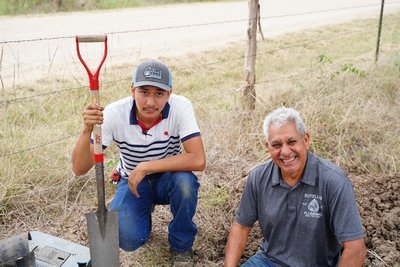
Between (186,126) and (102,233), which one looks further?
(186,126)

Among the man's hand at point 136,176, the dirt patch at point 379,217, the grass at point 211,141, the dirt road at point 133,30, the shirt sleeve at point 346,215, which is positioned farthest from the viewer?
the dirt road at point 133,30

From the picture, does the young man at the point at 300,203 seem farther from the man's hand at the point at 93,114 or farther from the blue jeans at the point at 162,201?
the man's hand at the point at 93,114

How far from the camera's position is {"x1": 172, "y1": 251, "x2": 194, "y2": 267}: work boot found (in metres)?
2.81

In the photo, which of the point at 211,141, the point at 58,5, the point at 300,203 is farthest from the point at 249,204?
the point at 58,5

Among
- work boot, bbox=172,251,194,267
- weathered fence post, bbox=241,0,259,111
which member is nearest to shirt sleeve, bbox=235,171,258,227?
work boot, bbox=172,251,194,267

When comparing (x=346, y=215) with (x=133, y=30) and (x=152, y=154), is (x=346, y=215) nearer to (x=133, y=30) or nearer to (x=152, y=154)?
(x=152, y=154)

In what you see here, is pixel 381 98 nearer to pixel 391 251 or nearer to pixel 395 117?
pixel 395 117

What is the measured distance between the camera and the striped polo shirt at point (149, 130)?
2.62 meters

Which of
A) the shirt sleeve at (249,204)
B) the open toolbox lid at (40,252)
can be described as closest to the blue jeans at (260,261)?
the shirt sleeve at (249,204)

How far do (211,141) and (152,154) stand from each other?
1655 mm

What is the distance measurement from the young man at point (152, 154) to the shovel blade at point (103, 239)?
0.87 ft

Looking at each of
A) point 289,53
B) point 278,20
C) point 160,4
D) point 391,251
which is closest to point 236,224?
point 391,251

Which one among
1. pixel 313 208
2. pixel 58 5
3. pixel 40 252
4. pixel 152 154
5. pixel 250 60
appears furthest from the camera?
pixel 58 5

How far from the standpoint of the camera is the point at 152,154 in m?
2.71
